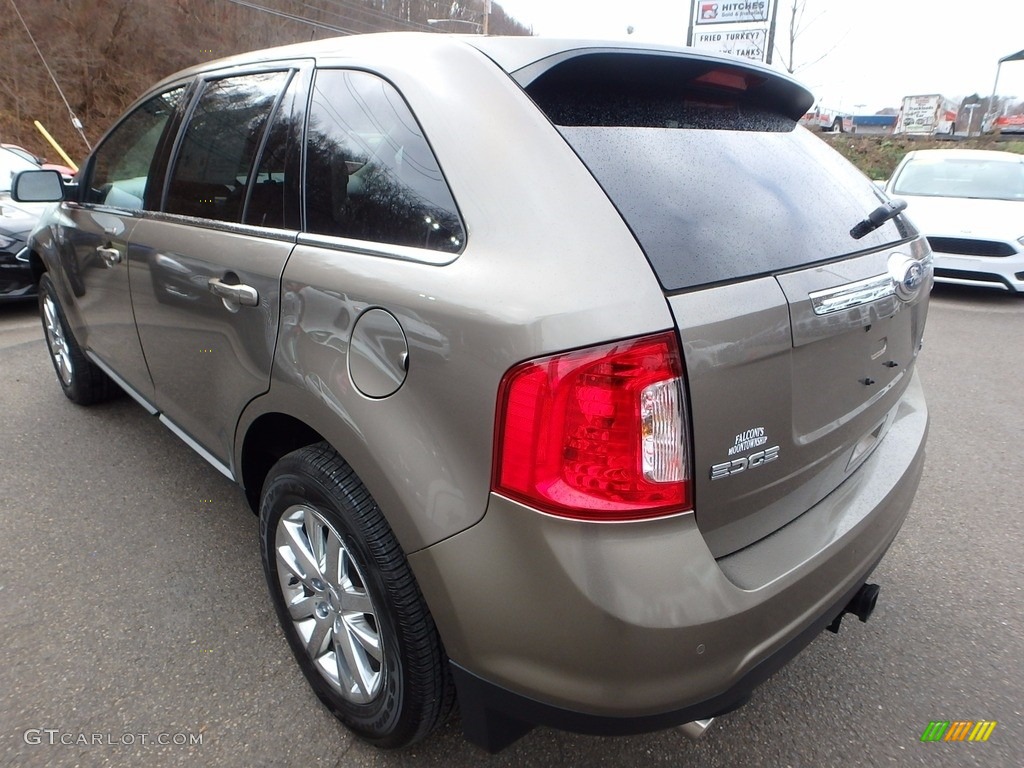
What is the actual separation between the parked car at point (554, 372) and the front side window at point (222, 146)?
0.08ft

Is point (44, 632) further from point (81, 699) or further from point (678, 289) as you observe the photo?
point (678, 289)

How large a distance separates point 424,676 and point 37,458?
2.87 meters

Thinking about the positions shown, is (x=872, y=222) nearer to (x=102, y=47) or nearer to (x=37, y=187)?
(x=37, y=187)

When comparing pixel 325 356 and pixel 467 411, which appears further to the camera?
pixel 325 356

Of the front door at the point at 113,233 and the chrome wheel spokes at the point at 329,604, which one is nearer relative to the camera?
the chrome wheel spokes at the point at 329,604

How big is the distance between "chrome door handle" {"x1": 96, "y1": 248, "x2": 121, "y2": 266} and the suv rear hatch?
2.06m

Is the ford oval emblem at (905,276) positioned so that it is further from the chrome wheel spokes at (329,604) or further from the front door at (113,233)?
the front door at (113,233)

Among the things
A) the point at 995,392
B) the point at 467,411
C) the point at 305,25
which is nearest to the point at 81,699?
the point at 467,411

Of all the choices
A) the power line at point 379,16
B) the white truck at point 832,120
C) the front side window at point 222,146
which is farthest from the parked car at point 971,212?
the power line at point 379,16

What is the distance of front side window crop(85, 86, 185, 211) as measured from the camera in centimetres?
276

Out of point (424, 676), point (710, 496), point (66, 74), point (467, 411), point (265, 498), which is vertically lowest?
point (424, 676)

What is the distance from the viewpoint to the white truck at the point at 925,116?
28.1 m

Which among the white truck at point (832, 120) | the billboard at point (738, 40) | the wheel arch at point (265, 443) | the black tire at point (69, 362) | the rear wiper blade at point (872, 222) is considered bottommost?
the black tire at point (69, 362)

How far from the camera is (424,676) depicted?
5.12 ft
